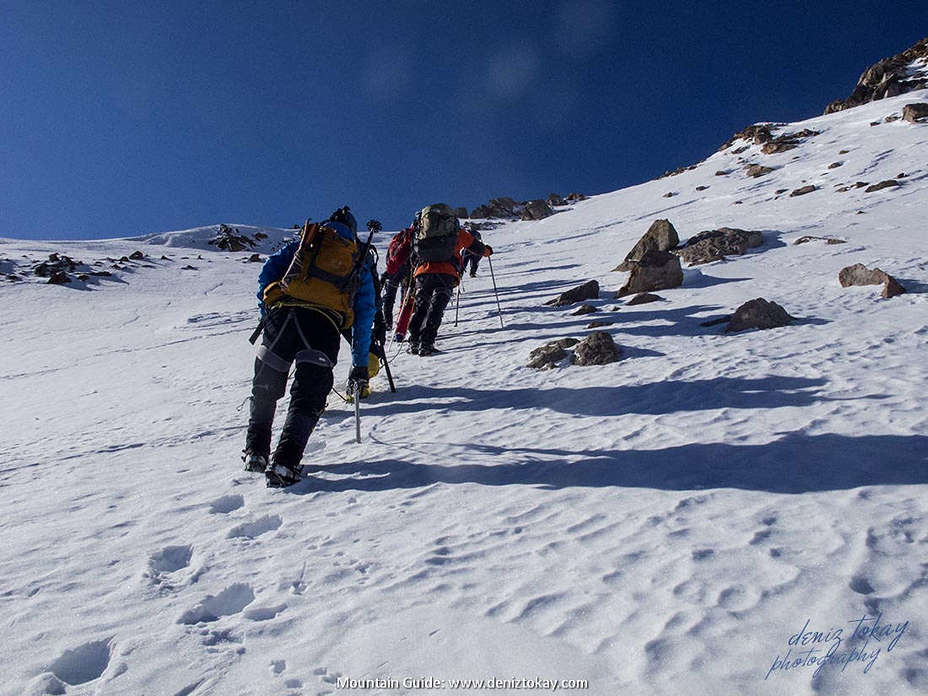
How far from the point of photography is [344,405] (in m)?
6.12

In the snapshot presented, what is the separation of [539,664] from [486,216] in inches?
2473

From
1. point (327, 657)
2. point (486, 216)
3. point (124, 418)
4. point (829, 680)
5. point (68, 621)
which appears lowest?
point (829, 680)

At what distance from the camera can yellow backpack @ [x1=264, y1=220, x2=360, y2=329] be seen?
4.23 m

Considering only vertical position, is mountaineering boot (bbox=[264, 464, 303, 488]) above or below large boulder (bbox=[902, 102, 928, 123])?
below

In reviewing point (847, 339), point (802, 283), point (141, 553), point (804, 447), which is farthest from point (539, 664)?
point (802, 283)

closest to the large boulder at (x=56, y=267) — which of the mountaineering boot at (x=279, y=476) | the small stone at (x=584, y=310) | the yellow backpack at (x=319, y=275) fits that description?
the small stone at (x=584, y=310)

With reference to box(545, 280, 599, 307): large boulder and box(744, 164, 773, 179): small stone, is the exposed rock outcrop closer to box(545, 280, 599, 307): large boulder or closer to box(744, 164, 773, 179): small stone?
box(545, 280, 599, 307): large boulder

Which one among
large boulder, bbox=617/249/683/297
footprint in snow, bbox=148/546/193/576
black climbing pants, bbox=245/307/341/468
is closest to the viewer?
footprint in snow, bbox=148/546/193/576

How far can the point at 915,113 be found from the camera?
29.9 m

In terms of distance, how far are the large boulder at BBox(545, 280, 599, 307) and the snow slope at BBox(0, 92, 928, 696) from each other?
142 inches

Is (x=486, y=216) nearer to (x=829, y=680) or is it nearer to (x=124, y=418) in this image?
(x=124, y=418)

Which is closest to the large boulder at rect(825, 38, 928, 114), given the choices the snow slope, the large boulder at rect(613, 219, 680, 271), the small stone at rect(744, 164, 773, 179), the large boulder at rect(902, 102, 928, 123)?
the large boulder at rect(902, 102, 928, 123)

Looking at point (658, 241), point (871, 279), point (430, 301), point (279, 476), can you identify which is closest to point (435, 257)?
point (430, 301)

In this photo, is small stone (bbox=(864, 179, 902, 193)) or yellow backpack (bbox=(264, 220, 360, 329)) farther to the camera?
small stone (bbox=(864, 179, 902, 193))
